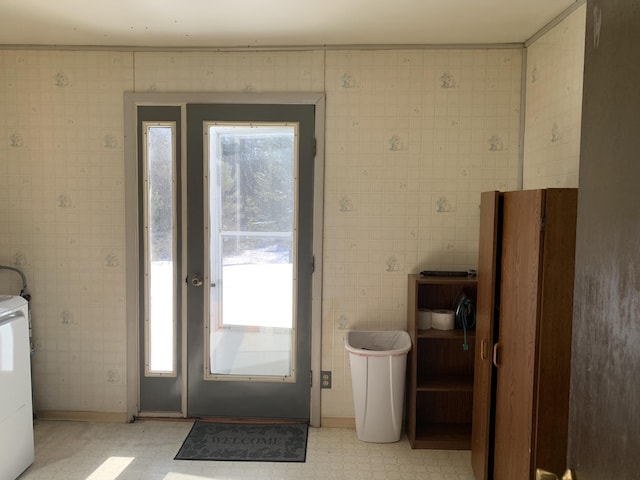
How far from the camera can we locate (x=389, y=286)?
3.04 metres

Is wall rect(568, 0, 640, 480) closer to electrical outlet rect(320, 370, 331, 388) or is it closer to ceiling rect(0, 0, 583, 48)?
ceiling rect(0, 0, 583, 48)

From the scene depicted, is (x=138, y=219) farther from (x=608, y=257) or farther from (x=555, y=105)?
(x=608, y=257)

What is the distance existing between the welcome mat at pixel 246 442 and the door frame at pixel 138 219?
19 centimetres

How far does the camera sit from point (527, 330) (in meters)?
1.83

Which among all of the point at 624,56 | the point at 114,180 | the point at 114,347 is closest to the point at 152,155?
the point at 114,180

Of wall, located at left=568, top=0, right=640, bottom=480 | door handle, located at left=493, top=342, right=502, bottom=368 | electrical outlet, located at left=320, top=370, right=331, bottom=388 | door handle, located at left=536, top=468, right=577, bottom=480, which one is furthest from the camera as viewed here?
electrical outlet, located at left=320, top=370, right=331, bottom=388

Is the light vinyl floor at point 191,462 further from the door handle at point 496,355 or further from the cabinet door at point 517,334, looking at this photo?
the door handle at point 496,355

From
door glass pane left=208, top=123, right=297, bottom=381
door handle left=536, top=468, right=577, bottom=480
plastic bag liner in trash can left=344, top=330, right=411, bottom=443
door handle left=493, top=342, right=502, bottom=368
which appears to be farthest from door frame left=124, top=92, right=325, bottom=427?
door handle left=536, top=468, right=577, bottom=480

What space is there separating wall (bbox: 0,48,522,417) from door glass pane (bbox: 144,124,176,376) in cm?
17

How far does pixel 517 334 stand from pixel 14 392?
95.6 inches

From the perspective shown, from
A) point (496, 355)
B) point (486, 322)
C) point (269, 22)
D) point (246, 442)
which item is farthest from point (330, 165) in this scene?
point (246, 442)

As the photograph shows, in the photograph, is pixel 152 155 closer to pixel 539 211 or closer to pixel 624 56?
pixel 539 211

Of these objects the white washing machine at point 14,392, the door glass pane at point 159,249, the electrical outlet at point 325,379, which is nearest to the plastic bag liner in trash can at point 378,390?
the electrical outlet at point 325,379

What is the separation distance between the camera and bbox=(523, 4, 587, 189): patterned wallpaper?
2242mm
